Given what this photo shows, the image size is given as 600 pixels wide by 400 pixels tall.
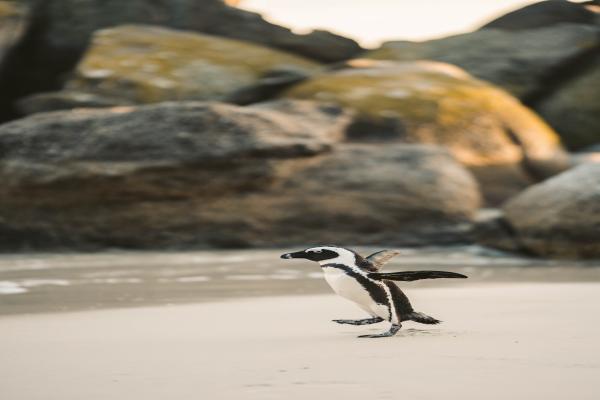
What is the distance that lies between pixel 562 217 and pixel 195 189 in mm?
4509

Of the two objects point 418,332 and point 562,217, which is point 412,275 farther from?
point 562,217

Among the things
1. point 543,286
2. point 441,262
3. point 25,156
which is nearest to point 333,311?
point 543,286

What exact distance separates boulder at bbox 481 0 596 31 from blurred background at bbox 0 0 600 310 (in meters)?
4.13

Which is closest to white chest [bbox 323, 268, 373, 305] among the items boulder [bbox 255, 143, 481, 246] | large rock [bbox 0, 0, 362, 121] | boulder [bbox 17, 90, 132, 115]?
boulder [bbox 255, 143, 481, 246]

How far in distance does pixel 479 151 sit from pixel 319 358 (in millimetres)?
11762

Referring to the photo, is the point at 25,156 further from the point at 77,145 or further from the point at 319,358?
the point at 319,358

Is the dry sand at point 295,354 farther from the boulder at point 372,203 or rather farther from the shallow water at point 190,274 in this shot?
the boulder at point 372,203

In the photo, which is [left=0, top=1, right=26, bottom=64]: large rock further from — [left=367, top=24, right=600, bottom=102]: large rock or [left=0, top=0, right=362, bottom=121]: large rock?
[left=367, top=24, right=600, bottom=102]: large rock

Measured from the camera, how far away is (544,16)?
21.9m

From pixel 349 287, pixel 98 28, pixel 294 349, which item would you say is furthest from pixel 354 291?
pixel 98 28

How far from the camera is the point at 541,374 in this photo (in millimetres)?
4172

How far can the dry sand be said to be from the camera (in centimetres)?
389

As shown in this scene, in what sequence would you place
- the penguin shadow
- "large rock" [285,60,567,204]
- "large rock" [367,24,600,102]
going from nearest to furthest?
the penguin shadow < "large rock" [285,60,567,204] < "large rock" [367,24,600,102]

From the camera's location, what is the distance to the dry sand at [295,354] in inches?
153
